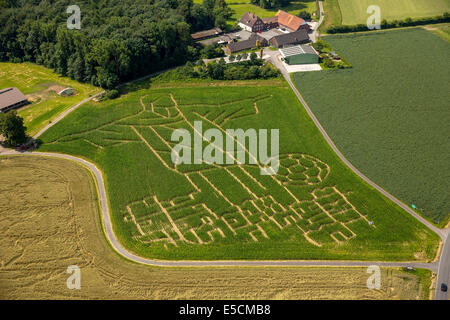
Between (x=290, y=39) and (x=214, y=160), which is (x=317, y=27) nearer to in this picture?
(x=290, y=39)

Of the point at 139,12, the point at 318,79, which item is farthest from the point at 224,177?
the point at 139,12

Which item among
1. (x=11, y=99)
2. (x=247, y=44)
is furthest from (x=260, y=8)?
(x=11, y=99)

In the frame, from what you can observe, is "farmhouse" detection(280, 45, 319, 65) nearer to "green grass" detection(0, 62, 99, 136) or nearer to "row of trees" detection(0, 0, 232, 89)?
"row of trees" detection(0, 0, 232, 89)

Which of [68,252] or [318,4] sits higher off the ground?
[318,4]

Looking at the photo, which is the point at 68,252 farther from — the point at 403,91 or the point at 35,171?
the point at 403,91

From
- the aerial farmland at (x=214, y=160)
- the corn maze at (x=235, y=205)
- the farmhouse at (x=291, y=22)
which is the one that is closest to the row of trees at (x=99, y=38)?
the aerial farmland at (x=214, y=160)

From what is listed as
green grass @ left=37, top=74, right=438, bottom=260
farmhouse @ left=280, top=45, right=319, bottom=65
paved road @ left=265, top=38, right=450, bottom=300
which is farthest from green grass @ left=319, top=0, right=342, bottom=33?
green grass @ left=37, top=74, right=438, bottom=260

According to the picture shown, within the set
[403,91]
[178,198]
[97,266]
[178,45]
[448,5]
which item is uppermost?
[448,5]
